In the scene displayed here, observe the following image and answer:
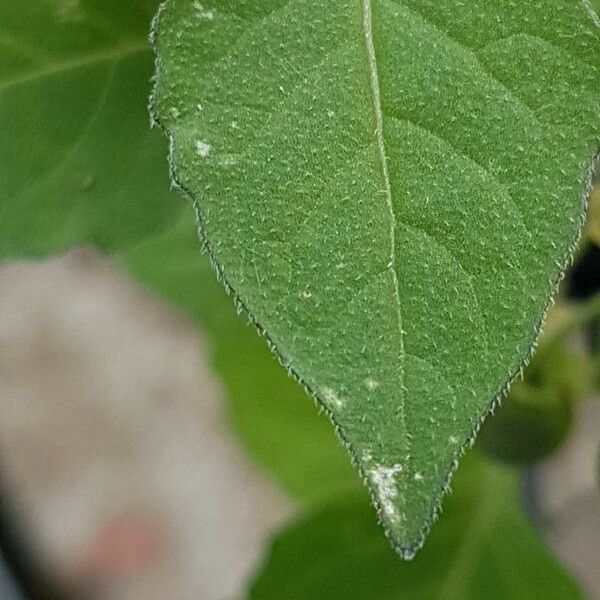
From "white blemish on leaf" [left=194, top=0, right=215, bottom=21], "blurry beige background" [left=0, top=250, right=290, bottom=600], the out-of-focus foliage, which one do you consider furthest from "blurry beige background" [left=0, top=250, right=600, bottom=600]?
"white blemish on leaf" [left=194, top=0, right=215, bottom=21]

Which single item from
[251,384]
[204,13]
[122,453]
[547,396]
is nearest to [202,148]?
[204,13]

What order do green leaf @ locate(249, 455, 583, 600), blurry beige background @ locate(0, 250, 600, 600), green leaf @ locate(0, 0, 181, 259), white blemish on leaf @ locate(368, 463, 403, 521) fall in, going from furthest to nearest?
A: blurry beige background @ locate(0, 250, 600, 600), green leaf @ locate(249, 455, 583, 600), green leaf @ locate(0, 0, 181, 259), white blemish on leaf @ locate(368, 463, 403, 521)

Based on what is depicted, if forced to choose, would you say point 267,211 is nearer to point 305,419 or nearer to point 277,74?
point 277,74

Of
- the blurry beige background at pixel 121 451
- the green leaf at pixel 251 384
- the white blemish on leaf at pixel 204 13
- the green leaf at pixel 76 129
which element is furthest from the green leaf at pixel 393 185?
the blurry beige background at pixel 121 451

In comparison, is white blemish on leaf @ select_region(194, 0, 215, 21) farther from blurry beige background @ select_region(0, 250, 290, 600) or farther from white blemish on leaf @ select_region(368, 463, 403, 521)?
blurry beige background @ select_region(0, 250, 290, 600)

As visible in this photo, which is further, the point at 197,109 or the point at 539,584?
the point at 539,584

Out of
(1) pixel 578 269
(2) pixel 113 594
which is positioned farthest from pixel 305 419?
(2) pixel 113 594

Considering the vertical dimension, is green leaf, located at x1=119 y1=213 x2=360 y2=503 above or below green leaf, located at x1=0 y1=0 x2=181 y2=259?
below
